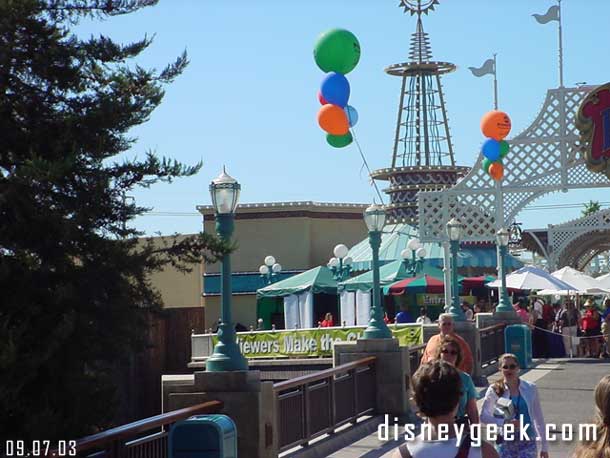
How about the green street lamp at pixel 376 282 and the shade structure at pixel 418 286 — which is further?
the shade structure at pixel 418 286

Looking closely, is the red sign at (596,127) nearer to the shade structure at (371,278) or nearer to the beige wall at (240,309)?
the shade structure at (371,278)

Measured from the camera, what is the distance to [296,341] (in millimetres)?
33281

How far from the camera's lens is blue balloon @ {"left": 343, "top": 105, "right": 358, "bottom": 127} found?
22328mm

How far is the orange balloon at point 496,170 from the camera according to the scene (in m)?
36.4

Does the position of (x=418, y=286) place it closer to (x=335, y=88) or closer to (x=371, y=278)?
(x=371, y=278)

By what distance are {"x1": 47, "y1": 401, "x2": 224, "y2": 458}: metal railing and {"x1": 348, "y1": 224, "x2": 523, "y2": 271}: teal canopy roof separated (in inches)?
1414

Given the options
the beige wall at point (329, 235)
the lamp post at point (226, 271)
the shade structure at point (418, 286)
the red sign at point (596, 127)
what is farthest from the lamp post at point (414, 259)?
the lamp post at point (226, 271)

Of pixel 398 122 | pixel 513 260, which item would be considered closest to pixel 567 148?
pixel 513 260

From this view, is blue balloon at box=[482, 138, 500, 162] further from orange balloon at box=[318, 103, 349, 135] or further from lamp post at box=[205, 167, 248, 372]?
lamp post at box=[205, 167, 248, 372]

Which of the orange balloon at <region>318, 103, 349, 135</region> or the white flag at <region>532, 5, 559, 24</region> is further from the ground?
the white flag at <region>532, 5, 559, 24</region>

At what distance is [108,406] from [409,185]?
48.8 metres

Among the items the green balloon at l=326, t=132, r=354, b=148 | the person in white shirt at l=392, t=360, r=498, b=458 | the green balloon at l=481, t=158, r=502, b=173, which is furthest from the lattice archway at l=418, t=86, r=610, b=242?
the person in white shirt at l=392, t=360, r=498, b=458

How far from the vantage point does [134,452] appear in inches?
394

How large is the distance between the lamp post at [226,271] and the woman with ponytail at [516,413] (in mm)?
3361
